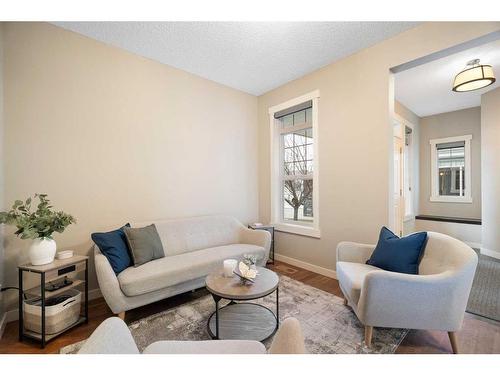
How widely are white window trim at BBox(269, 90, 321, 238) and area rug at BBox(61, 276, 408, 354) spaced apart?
3.45 ft

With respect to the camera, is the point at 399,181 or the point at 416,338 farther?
the point at 399,181

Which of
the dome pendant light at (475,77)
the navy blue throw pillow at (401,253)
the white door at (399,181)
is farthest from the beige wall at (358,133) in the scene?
the white door at (399,181)

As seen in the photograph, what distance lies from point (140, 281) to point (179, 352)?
1.05 meters

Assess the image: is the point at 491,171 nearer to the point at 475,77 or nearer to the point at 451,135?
the point at 451,135

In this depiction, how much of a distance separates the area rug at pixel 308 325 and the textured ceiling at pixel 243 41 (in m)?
2.84

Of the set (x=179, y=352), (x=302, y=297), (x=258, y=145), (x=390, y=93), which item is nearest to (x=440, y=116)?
(x=390, y=93)

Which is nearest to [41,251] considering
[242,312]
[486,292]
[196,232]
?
[196,232]

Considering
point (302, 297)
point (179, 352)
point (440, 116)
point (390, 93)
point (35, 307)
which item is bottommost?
point (302, 297)

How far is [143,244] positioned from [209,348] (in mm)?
1491

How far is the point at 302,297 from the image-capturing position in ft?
7.83

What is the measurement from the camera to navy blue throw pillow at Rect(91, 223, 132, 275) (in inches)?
79.4

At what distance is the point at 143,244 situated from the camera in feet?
7.37

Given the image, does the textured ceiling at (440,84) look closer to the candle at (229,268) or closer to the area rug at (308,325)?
the area rug at (308,325)

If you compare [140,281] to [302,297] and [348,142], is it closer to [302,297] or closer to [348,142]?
[302,297]
